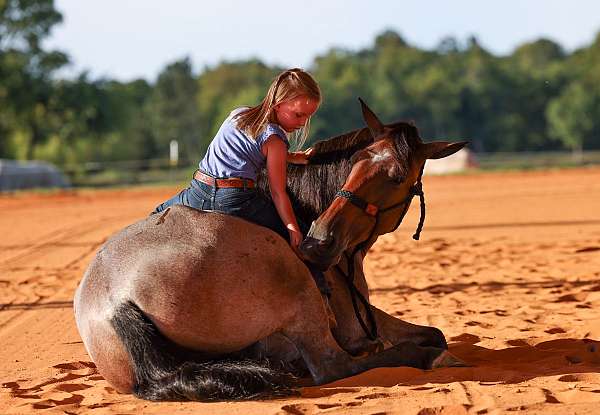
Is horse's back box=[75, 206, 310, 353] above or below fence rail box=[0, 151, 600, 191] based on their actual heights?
above

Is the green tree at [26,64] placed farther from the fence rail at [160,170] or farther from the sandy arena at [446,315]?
the sandy arena at [446,315]

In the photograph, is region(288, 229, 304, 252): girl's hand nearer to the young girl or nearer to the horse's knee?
the young girl

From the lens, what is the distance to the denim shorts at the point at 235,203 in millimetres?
5133

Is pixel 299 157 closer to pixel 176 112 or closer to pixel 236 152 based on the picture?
pixel 236 152

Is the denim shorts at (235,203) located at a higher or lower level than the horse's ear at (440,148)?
lower

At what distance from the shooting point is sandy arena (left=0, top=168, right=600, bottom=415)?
4480mm

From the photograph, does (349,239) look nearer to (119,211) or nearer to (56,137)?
(119,211)

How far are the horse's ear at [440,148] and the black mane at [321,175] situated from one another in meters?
→ 0.12

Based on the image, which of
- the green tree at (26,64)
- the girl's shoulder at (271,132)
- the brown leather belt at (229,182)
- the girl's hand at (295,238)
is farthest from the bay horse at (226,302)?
the green tree at (26,64)

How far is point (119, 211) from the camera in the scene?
2166cm

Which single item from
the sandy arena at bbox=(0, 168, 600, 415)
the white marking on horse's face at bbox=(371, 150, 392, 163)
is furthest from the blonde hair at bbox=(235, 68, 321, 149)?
the sandy arena at bbox=(0, 168, 600, 415)

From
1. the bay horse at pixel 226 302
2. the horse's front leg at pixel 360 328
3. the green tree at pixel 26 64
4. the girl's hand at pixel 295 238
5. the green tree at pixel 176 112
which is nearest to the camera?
the bay horse at pixel 226 302

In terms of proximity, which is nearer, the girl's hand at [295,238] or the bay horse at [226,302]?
the bay horse at [226,302]

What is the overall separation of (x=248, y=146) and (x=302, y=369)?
1.33m
